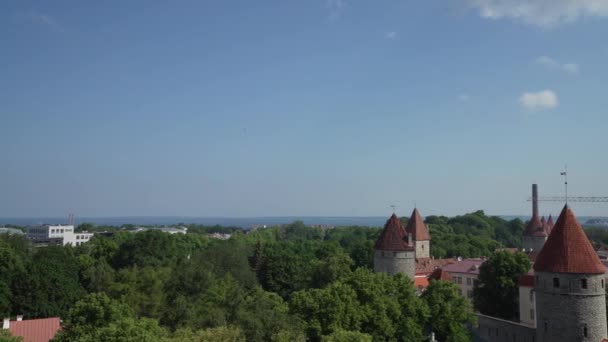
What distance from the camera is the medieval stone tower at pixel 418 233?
57062 mm

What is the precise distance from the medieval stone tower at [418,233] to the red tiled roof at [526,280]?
54.3 feet

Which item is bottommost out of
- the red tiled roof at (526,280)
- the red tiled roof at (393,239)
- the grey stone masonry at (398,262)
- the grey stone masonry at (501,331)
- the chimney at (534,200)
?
the grey stone masonry at (501,331)

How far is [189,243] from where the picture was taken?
8888 centimetres

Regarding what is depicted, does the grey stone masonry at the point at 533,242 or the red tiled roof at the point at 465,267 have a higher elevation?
the grey stone masonry at the point at 533,242

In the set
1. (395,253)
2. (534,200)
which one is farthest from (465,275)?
(534,200)

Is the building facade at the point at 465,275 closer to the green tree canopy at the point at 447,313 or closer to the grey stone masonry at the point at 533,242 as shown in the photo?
the grey stone masonry at the point at 533,242

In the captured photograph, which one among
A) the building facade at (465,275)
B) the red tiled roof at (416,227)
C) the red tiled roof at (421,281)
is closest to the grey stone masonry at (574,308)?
the red tiled roof at (421,281)

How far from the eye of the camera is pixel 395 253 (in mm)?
45875

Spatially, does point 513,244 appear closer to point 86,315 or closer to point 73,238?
point 73,238

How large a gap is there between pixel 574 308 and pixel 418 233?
28.6m

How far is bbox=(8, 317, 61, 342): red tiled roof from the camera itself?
28.2m

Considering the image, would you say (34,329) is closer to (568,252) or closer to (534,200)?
(568,252)

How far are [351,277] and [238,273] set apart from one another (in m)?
22.7

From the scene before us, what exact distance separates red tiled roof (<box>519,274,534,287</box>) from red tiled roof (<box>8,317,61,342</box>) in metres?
31.0
